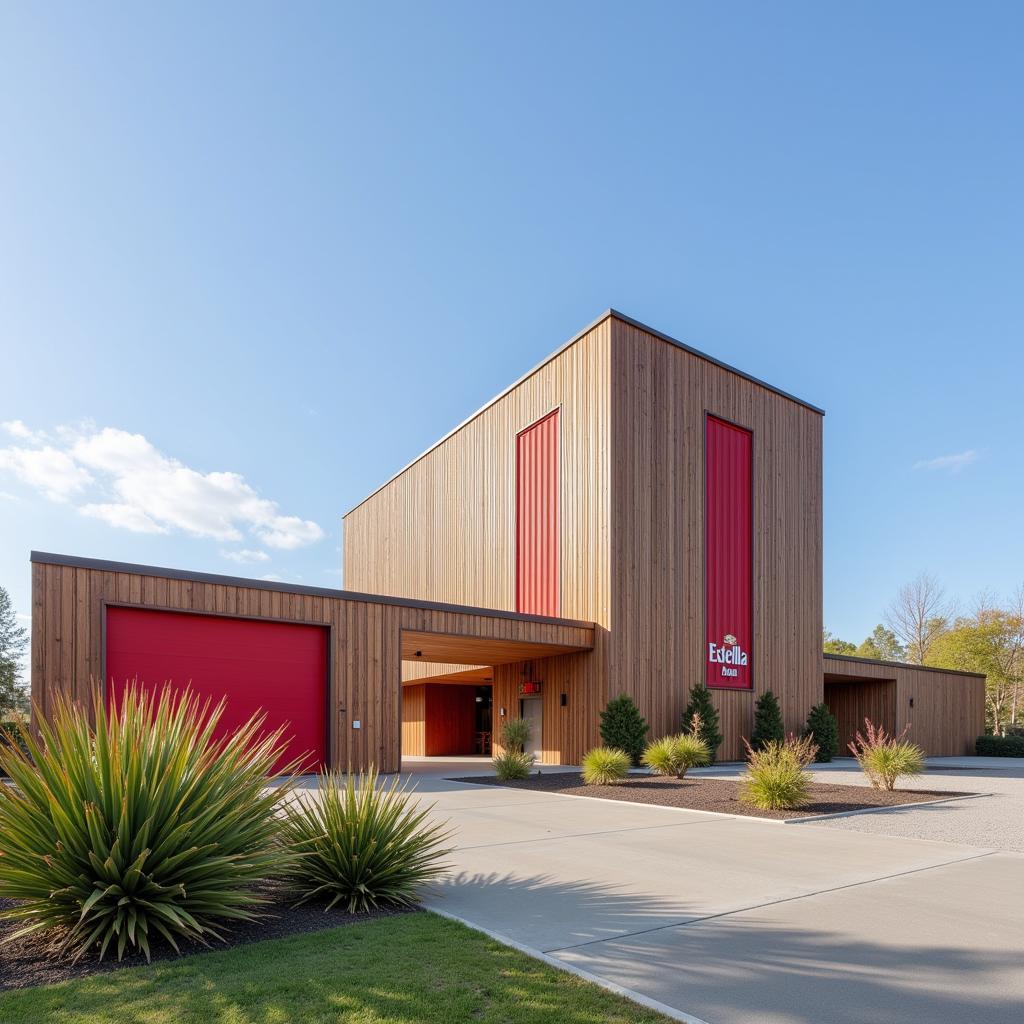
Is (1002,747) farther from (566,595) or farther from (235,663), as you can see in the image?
(235,663)

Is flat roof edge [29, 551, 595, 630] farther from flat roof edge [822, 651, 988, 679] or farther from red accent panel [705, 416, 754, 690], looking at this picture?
flat roof edge [822, 651, 988, 679]

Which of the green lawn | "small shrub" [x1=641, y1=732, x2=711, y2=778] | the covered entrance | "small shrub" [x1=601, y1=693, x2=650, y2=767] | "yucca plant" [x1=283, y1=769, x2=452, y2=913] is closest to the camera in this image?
the green lawn

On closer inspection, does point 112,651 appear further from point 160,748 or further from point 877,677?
point 877,677

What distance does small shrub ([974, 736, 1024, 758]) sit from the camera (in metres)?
35.6

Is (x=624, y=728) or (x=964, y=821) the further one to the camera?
(x=624, y=728)

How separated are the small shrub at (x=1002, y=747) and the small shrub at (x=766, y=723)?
16519 mm

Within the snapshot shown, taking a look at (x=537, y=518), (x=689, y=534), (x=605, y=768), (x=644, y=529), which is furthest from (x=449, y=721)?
(x=605, y=768)

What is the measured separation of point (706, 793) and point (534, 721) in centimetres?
1137

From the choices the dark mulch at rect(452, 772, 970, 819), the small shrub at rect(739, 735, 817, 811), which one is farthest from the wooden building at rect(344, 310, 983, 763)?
Answer: the small shrub at rect(739, 735, 817, 811)

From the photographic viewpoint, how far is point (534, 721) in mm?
25703

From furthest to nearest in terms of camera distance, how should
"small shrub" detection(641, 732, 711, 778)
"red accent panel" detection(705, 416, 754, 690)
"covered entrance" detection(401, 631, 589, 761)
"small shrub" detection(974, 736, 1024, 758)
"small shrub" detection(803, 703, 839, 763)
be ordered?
"small shrub" detection(974, 736, 1024, 758) < "small shrub" detection(803, 703, 839, 763) < "red accent panel" detection(705, 416, 754, 690) < "covered entrance" detection(401, 631, 589, 761) < "small shrub" detection(641, 732, 711, 778)

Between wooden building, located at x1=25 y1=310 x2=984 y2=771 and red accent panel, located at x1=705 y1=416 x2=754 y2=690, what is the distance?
0.20ft

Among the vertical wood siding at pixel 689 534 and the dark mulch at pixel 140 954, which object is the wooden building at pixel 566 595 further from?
the dark mulch at pixel 140 954

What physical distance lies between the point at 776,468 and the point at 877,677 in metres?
10.4
